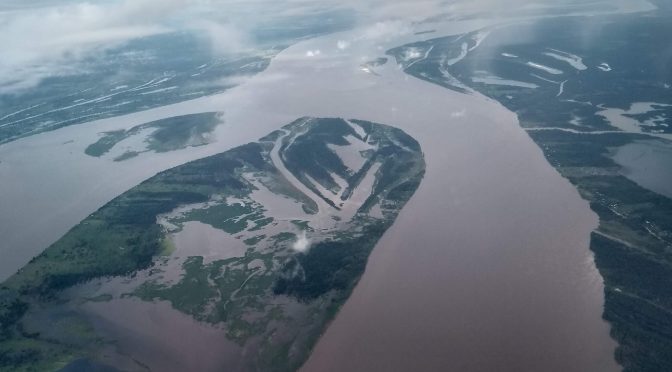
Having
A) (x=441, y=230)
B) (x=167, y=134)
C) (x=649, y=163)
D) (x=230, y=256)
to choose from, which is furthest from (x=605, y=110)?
(x=167, y=134)

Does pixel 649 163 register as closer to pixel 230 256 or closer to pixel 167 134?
pixel 230 256

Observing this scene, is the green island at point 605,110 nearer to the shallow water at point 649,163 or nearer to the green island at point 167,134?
the shallow water at point 649,163

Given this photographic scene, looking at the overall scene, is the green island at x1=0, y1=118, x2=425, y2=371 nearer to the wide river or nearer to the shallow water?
the wide river

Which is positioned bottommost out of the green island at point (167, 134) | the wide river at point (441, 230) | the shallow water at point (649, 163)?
the shallow water at point (649, 163)

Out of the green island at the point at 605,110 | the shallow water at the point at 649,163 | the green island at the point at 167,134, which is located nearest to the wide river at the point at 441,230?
the green island at the point at 605,110

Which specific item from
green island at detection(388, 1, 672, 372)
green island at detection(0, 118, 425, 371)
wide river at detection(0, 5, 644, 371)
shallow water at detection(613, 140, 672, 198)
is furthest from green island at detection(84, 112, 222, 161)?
shallow water at detection(613, 140, 672, 198)

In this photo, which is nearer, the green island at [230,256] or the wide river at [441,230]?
the wide river at [441,230]

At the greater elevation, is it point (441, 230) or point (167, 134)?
point (167, 134)
